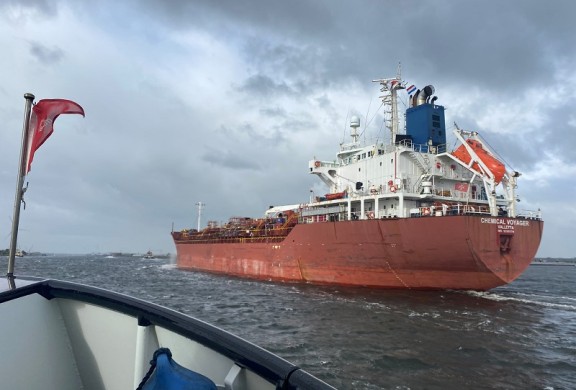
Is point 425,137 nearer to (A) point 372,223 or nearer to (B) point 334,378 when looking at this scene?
(A) point 372,223

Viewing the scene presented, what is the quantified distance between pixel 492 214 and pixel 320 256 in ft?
29.0

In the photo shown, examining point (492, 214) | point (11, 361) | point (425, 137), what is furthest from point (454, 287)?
point (11, 361)

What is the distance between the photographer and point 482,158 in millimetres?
19750

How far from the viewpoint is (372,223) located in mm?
18469

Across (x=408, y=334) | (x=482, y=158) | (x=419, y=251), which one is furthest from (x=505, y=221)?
(x=408, y=334)

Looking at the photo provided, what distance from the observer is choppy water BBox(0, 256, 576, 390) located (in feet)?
24.3

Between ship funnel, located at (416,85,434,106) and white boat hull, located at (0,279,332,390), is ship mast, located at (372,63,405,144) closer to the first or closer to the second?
ship funnel, located at (416,85,434,106)

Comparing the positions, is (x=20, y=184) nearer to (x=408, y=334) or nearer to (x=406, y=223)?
(x=408, y=334)

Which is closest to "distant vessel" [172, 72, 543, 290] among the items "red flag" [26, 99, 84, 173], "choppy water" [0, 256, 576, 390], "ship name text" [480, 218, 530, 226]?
"ship name text" [480, 218, 530, 226]

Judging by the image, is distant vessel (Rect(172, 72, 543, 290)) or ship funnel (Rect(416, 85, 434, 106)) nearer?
distant vessel (Rect(172, 72, 543, 290))

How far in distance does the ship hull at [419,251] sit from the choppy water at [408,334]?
2.95ft

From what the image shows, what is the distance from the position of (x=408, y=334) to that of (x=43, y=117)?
383 inches

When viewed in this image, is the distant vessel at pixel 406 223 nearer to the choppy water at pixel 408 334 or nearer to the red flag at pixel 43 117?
the choppy water at pixel 408 334

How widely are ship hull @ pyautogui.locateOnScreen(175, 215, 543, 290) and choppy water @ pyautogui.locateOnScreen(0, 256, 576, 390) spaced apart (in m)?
0.90
